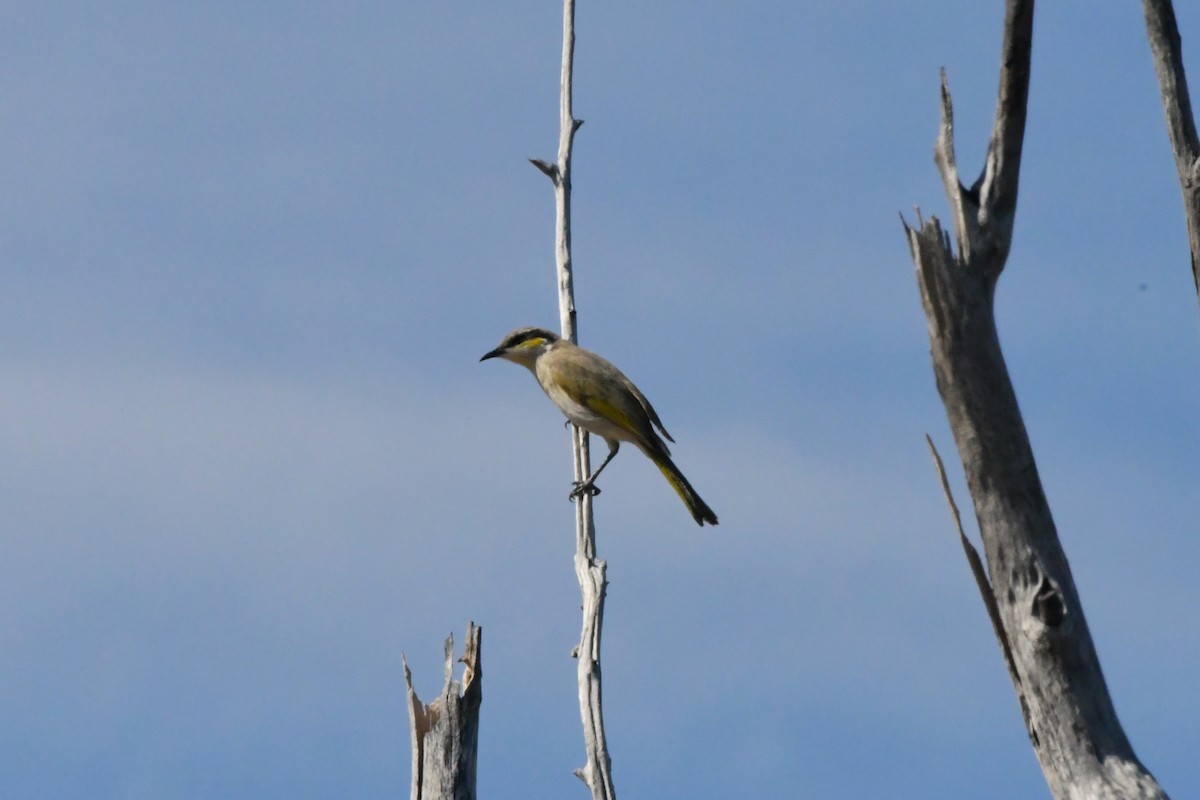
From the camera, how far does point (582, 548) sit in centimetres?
840

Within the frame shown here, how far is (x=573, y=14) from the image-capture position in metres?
9.01

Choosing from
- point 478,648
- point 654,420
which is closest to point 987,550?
point 478,648

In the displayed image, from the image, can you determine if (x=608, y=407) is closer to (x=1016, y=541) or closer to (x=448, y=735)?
(x=448, y=735)

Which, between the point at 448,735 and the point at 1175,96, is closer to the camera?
the point at 448,735

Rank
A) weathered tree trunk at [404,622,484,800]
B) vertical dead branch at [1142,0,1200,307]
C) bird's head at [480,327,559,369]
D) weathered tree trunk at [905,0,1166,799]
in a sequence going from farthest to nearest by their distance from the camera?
bird's head at [480,327,559,369]
vertical dead branch at [1142,0,1200,307]
weathered tree trunk at [404,622,484,800]
weathered tree trunk at [905,0,1166,799]

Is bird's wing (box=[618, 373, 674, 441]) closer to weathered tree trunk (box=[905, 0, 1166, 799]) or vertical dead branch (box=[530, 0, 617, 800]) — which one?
vertical dead branch (box=[530, 0, 617, 800])

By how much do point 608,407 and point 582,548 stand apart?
126 inches

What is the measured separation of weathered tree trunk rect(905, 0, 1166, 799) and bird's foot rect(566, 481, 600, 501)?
3.71m

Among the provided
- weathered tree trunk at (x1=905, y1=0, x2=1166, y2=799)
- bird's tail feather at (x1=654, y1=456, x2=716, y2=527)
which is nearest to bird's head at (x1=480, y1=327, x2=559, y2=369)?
bird's tail feather at (x1=654, y1=456, x2=716, y2=527)

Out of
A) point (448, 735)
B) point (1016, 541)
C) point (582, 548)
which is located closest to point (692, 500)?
point (582, 548)

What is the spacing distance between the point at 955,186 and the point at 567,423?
250 inches

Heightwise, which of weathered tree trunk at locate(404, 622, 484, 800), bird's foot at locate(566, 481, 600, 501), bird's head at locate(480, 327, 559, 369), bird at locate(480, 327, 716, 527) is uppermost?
bird's head at locate(480, 327, 559, 369)

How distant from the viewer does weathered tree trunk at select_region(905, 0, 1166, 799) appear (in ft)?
17.6

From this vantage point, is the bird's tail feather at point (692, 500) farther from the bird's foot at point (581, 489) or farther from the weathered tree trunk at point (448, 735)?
the weathered tree trunk at point (448, 735)
